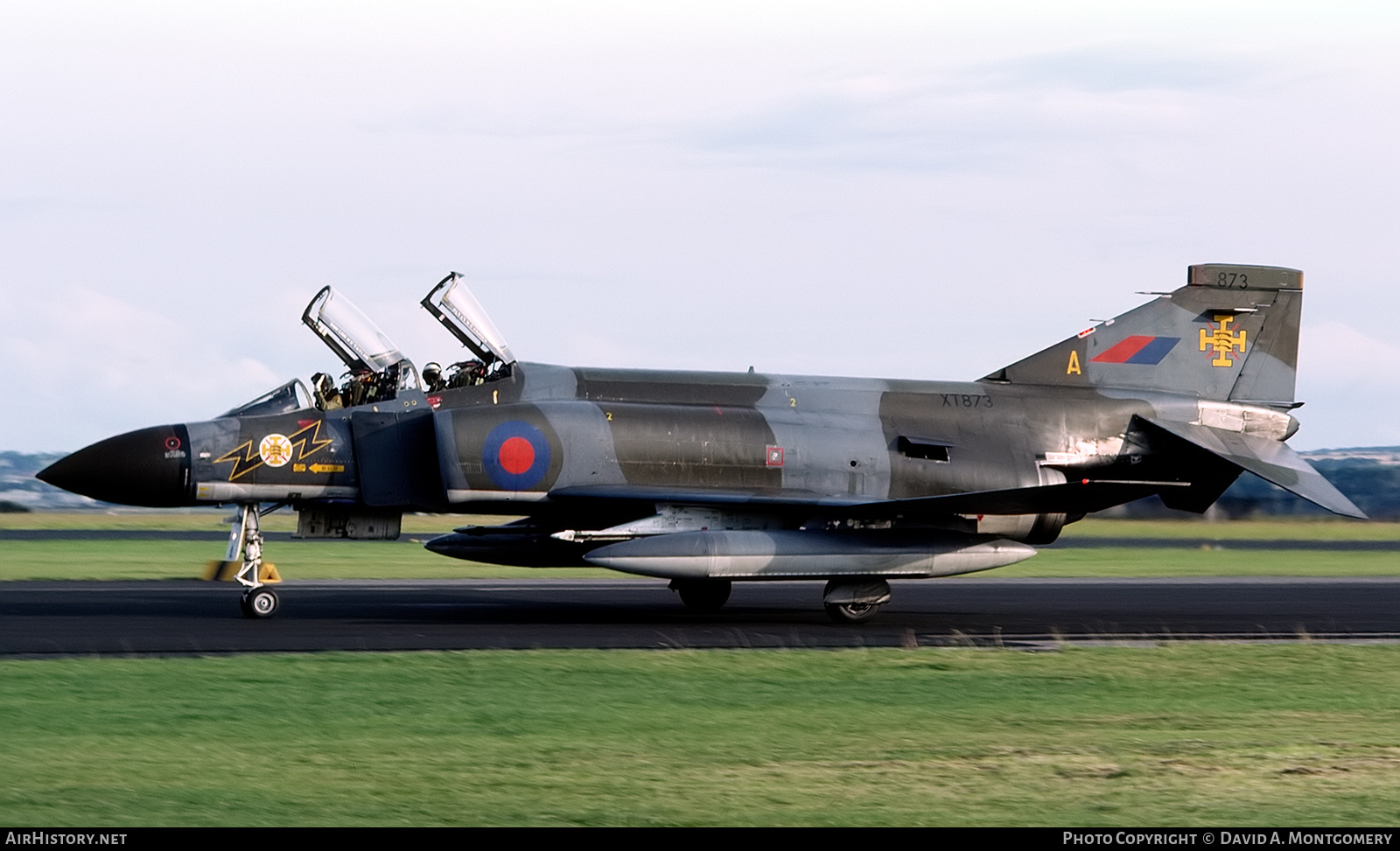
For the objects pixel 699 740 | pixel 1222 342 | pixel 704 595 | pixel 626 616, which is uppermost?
pixel 1222 342

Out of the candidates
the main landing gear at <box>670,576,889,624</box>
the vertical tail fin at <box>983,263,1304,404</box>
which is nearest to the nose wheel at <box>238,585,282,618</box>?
the main landing gear at <box>670,576,889,624</box>

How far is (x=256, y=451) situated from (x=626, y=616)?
4627mm

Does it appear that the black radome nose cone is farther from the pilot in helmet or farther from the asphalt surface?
the asphalt surface

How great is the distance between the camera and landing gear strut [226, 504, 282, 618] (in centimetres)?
1623

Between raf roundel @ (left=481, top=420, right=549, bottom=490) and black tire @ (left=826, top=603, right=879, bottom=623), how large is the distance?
11.8 feet

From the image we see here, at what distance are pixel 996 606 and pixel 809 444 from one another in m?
→ 3.72

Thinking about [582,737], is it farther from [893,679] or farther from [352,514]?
[352,514]

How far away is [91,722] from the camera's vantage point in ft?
29.6

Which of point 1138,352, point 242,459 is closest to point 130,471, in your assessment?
point 242,459

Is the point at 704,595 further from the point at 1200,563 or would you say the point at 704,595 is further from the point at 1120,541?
the point at 1120,541

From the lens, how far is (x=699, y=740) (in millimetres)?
8742

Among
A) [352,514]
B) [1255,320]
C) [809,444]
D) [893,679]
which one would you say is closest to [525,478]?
[352,514]

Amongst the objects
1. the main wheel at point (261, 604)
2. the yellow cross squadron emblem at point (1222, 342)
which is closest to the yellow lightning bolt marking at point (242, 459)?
the main wheel at point (261, 604)

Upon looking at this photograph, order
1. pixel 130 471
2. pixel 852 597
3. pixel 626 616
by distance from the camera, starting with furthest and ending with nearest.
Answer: pixel 626 616, pixel 852 597, pixel 130 471
